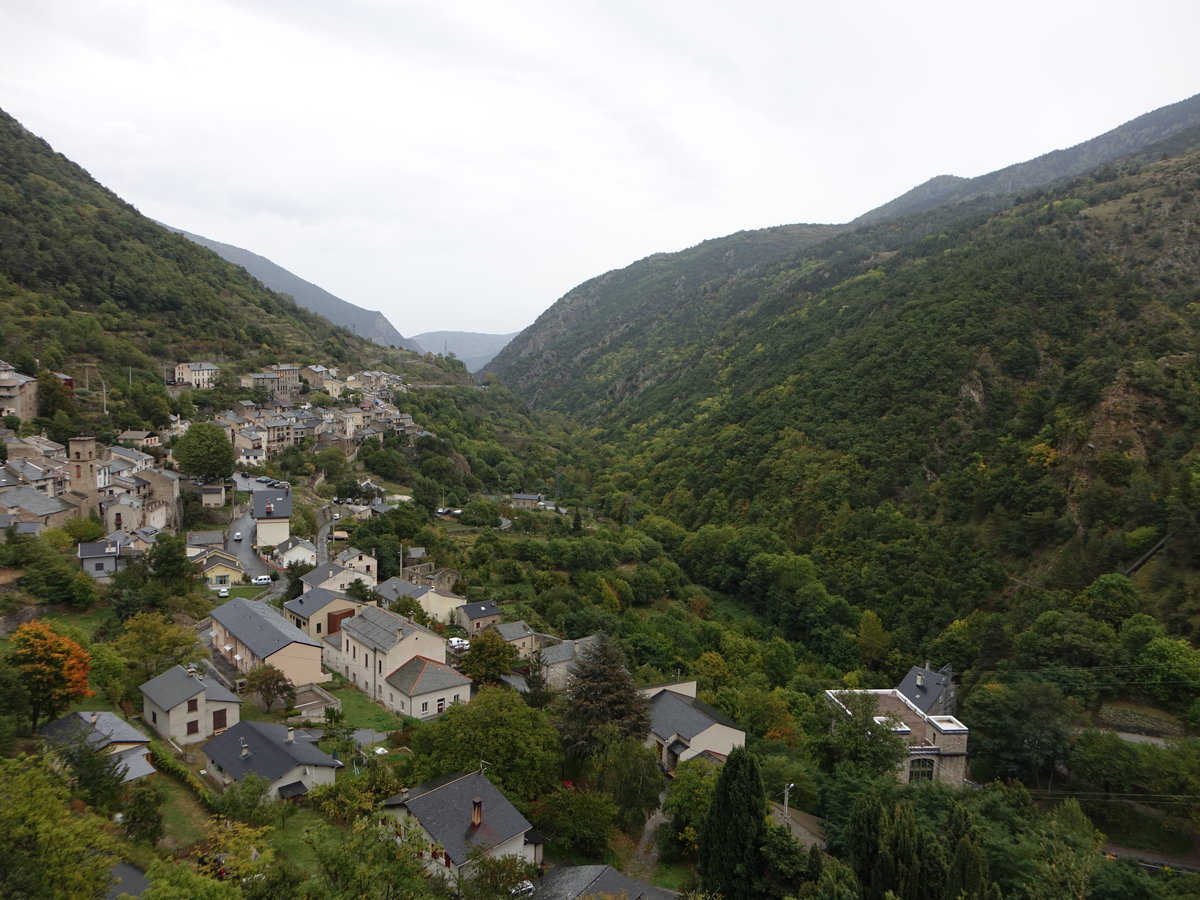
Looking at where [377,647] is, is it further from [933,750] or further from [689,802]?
[933,750]

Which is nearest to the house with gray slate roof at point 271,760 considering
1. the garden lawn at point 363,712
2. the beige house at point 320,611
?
the garden lawn at point 363,712

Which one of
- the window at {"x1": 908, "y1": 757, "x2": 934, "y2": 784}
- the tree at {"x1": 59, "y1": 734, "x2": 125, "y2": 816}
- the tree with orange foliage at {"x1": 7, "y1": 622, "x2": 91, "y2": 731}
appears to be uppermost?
the tree with orange foliage at {"x1": 7, "y1": 622, "x2": 91, "y2": 731}

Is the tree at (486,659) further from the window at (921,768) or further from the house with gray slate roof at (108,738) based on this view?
the window at (921,768)

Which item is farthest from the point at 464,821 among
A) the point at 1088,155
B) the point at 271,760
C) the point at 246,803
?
the point at 1088,155

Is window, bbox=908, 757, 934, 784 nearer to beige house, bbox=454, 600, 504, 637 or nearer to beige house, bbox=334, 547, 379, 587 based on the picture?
beige house, bbox=454, 600, 504, 637

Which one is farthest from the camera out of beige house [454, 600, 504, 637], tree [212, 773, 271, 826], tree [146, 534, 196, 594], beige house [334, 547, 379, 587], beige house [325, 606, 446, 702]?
beige house [334, 547, 379, 587]

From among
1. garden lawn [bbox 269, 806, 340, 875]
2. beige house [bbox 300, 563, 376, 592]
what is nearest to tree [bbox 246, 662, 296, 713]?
garden lawn [bbox 269, 806, 340, 875]

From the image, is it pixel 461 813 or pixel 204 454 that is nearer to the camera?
pixel 461 813
